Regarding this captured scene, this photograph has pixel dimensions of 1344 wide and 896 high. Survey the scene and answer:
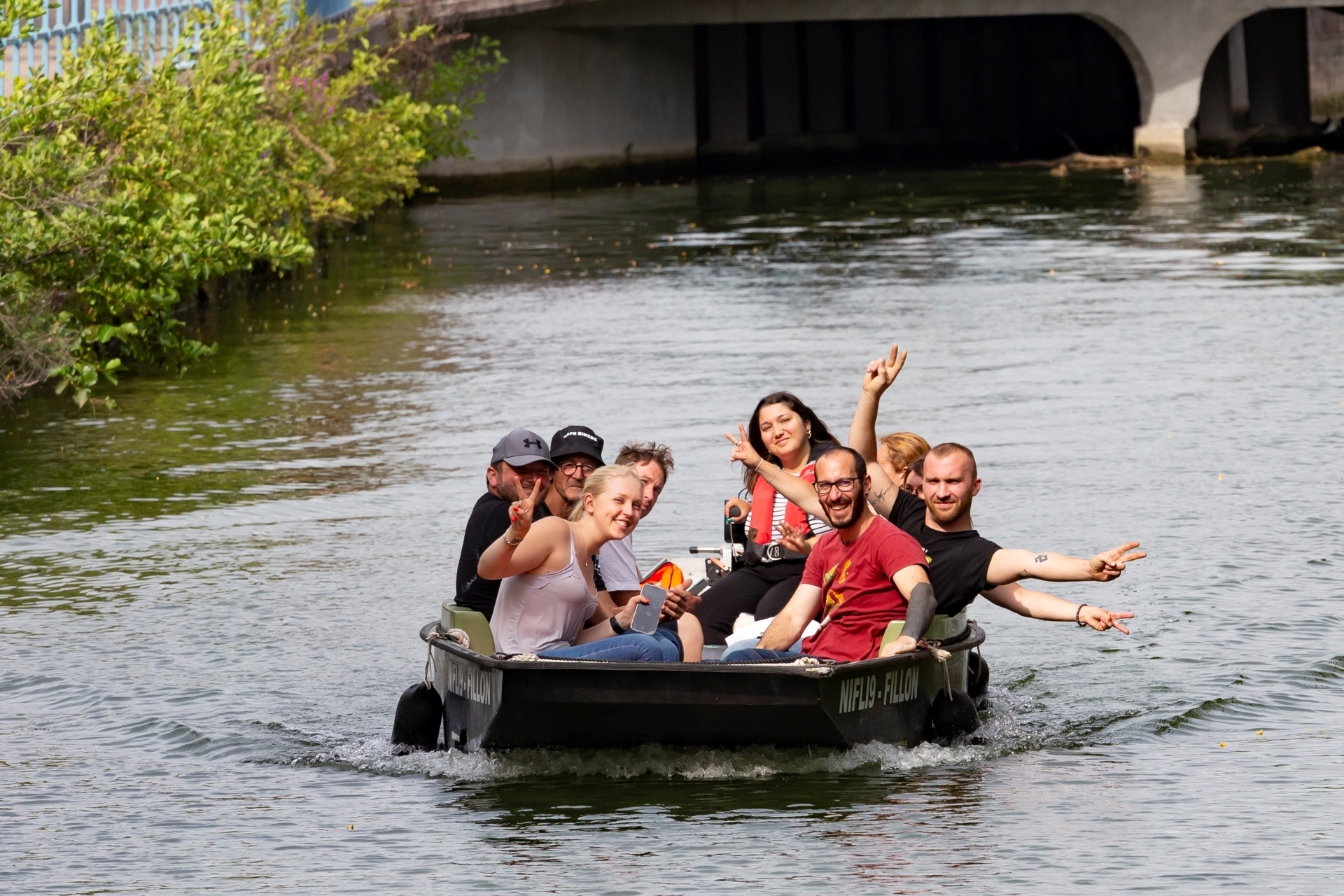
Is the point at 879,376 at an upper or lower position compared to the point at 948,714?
upper

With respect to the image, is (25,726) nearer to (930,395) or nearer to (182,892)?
(182,892)

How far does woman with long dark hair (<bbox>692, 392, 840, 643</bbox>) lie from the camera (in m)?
9.80

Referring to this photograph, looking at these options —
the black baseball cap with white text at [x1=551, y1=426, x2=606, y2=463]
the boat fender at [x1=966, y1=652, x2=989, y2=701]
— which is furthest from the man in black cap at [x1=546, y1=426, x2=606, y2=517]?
the boat fender at [x1=966, y1=652, x2=989, y2=701]

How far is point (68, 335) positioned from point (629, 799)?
395 inches

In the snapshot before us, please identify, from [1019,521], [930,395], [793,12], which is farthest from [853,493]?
[793,12]

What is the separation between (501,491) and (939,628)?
185 cm

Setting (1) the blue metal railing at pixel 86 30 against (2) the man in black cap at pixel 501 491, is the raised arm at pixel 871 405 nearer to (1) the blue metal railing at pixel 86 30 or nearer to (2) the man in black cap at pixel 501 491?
(2) the man in black cap at pixel 501 491

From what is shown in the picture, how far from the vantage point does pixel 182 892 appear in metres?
7.37

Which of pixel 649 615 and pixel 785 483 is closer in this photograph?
pixel 649 615

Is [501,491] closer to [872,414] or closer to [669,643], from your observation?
[669,643]

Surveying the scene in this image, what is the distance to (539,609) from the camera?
8.57 meters

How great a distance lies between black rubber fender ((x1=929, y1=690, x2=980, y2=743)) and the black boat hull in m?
0.23

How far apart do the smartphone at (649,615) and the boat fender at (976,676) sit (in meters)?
1.56

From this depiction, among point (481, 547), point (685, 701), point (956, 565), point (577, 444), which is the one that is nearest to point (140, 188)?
point (577, 444)
